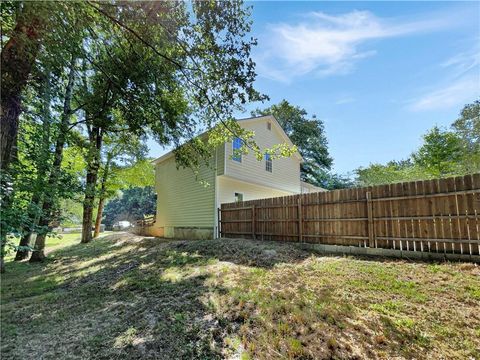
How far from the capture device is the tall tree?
97.7ft

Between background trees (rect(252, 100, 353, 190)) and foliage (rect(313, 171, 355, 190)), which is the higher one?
background trees (rect(252, 100, 353, 190))

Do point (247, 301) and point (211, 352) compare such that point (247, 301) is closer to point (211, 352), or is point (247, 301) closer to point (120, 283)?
point (211, 352)

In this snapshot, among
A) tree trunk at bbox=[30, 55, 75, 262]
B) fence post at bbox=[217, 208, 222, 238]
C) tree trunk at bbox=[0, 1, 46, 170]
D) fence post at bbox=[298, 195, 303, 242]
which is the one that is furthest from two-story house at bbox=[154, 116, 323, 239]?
tree trunk at bbox=[0, 1, 46, 170]

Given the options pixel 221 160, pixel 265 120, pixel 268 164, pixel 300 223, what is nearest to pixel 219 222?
pixel 221 160

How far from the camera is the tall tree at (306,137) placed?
97.7ft

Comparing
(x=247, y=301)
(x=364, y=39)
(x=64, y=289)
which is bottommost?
(x=64, y=289)

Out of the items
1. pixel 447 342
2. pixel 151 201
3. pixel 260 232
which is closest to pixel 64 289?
pixel 260 232

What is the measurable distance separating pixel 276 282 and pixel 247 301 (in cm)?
98

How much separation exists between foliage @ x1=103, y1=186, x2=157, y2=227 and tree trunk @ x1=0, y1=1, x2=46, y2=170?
3561cm

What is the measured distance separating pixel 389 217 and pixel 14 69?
8.86 meters

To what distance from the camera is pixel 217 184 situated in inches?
477

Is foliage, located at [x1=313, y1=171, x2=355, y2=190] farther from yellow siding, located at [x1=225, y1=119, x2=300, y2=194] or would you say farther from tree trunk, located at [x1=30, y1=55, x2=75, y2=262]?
tree trunk, located at [x1=30, y1=55, x2=75, y2=262]

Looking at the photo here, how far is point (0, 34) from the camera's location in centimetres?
443

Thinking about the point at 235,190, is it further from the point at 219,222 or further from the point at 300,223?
the point at 300,223
